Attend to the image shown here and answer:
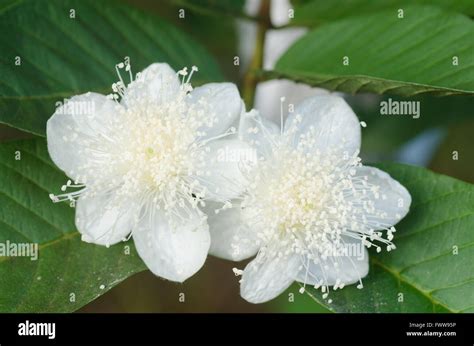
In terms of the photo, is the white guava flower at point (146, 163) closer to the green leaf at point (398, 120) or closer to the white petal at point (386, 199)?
the white petal at point (386, 199)

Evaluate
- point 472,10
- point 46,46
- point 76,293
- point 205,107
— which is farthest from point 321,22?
point 76,293

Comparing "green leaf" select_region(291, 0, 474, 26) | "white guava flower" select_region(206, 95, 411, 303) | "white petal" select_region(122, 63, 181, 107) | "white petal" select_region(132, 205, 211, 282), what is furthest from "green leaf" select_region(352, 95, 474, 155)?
"white petal" select_region(132, 205, 211, 282)

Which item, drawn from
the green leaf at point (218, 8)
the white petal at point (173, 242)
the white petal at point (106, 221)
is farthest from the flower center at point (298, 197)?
the green leaf at point (218, 8)

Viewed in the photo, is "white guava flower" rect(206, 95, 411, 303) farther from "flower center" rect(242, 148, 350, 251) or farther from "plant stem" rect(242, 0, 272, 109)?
"plant stem" rect(242, 0, 272, 109)

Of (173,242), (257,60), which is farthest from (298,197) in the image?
(257,60)

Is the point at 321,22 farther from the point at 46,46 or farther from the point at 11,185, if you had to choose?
the point at 11,185
